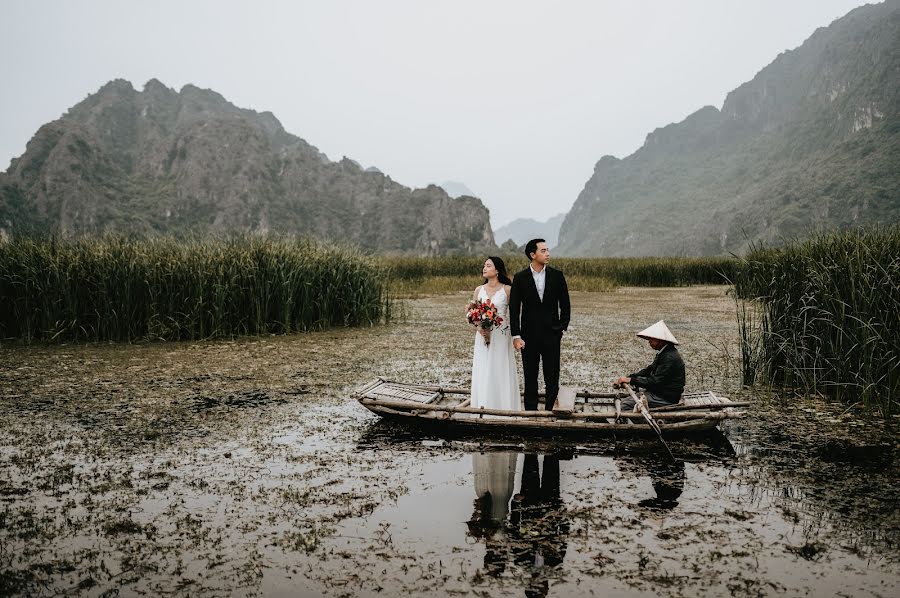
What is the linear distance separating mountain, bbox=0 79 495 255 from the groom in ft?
260

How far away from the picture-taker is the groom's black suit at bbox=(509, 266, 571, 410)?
5.52m

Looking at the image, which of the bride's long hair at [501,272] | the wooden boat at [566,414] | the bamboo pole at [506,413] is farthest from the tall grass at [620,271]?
the bamboo pole at [506,413]

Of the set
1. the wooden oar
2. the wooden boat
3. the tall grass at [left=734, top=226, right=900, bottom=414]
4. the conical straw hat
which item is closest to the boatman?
the conical straw hat

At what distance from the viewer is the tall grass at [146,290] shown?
34.7 feet

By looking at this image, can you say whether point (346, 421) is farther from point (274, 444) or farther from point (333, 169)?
point (333, 169)

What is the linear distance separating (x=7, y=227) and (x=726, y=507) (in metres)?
82.6

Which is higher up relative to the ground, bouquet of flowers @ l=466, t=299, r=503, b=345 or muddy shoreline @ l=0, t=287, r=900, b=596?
bouquet of flowers @ l=466, t=299, r=503, b=345

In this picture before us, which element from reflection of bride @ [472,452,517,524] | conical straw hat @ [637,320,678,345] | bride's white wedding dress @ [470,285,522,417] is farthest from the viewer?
bride's white wedding dress @ [470,285,522,417]

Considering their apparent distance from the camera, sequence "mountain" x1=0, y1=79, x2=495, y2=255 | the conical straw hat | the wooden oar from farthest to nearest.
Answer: "mountain" x1=0, y1=79, x2=495, y2=255 → the conical straw hat → the wooden oar

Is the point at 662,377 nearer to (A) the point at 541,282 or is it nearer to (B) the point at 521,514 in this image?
(A) the point at 541,282

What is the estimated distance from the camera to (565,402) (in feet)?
18.5

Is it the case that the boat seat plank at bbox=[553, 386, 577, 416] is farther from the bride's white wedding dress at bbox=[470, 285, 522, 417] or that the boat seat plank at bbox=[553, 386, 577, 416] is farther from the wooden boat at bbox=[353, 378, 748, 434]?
the bride's white wedding dress at bbox=[470, 285, 522, 417]

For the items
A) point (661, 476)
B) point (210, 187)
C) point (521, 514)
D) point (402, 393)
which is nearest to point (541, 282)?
point (402, 393)

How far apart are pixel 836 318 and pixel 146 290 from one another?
1006cm
